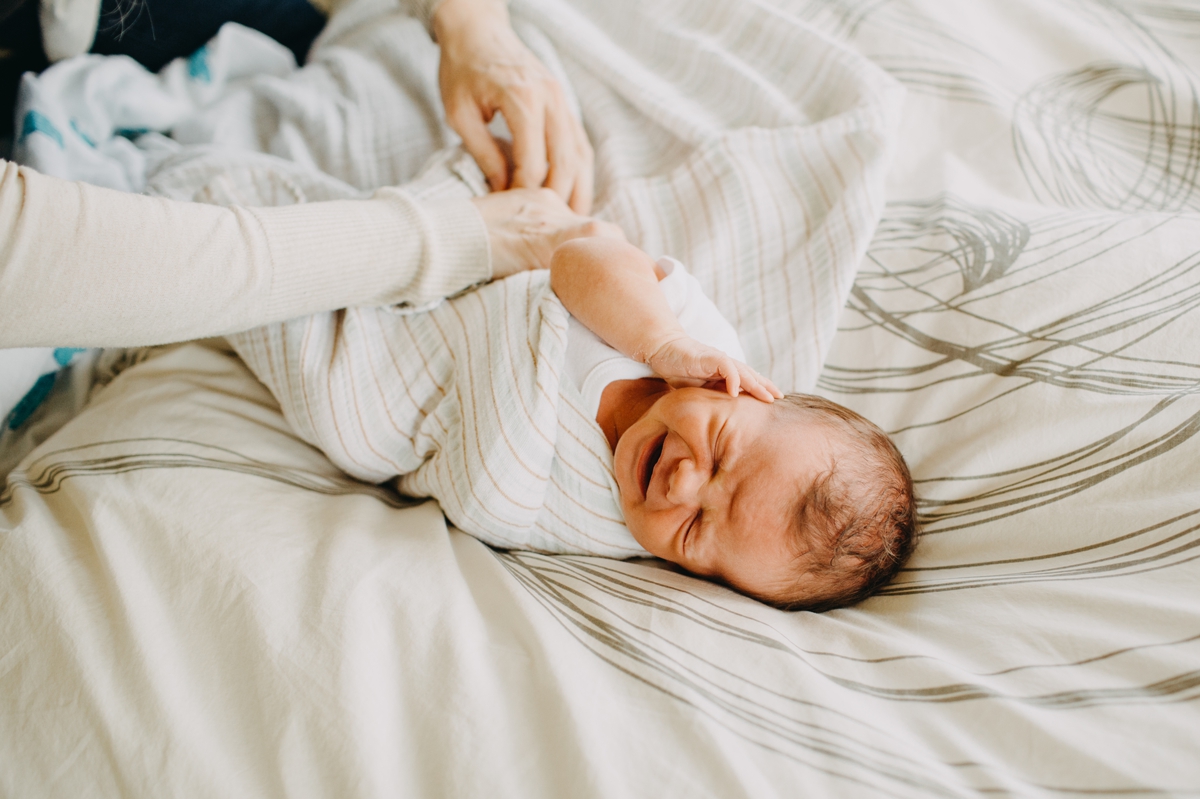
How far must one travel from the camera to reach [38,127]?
102 cm

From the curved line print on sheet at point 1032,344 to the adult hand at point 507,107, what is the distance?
51 cm

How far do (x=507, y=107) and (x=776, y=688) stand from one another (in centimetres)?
91

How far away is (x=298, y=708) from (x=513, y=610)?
0.20 meters

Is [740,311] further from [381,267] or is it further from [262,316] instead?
[262,316]

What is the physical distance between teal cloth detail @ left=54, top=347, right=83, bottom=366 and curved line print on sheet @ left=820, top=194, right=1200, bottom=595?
42.8 inches

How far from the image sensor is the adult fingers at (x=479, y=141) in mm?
1120

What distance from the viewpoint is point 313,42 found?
144cm

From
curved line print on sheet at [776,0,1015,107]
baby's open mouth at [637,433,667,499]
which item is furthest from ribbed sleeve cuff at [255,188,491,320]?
curved line print on sheet at [776,0,1015,107]

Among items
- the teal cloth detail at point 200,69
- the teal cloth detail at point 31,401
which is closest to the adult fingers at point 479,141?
the teal cloth detail at point 200,69

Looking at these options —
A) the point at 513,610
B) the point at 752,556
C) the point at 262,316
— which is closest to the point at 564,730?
the point at 513,610

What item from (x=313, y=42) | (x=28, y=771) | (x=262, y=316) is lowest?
(x=28, y=771)

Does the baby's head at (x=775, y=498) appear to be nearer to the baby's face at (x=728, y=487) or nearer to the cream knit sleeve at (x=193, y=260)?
the baby's face at (x=728, y=487)

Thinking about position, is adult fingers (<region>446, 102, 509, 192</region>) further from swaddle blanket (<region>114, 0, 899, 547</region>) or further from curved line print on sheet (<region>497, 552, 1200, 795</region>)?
curved line print on sheet (<region>497, 552, 1200, 795</region>)

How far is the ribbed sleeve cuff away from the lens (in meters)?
0.82
